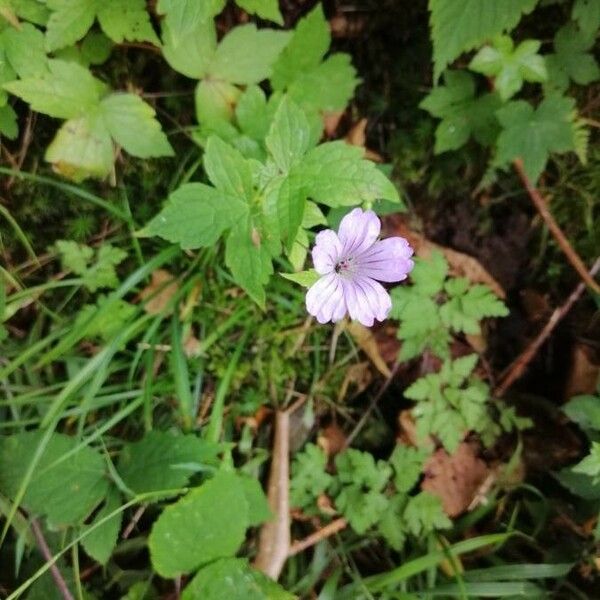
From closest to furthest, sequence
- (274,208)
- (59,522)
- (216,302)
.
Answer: (274,208), (59,522), (216,302)

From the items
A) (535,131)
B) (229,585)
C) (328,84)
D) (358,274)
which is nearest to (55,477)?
(229,585)

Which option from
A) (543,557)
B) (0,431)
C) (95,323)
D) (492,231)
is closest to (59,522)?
(0,431)

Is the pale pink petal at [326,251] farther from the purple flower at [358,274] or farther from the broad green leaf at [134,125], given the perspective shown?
the broad green leaf at [134,125]

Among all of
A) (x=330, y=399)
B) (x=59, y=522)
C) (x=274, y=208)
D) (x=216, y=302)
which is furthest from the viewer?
(x=330, y=399)

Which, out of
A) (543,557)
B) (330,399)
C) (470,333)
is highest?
(470,333)

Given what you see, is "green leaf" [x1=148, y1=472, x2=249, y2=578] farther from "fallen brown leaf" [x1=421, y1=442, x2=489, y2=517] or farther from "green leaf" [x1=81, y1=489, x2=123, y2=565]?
"fallen brown leaf" [x1=421, y1=442, x2=489, y2=517]

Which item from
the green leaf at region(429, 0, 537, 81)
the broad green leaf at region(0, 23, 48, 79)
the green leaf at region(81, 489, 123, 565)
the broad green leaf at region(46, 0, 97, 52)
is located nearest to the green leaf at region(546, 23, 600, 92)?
the green leaf at region(429, 0, 537, 81)

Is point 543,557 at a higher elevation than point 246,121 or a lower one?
lower

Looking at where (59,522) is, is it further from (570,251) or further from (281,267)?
(570,251)
